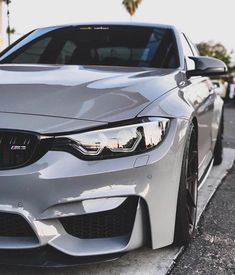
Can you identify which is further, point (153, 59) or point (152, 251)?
point (153, 59)

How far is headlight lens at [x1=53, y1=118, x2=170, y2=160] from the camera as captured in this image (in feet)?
6.64

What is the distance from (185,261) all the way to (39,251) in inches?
32.6

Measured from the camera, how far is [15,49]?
12.1 ft

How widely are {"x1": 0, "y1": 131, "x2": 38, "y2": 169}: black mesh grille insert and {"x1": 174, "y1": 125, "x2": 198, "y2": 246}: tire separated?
2.68 feet

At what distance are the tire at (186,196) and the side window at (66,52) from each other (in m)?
1.24

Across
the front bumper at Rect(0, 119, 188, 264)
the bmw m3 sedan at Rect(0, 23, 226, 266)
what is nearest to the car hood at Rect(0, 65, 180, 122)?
the bmw m3 sedan at Rect(0, 23, 226, 266)

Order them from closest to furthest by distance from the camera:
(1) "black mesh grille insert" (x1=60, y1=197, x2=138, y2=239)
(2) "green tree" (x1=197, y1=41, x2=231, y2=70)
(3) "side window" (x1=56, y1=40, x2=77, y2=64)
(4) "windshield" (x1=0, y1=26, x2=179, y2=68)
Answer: (1) "black mesh grille insert" (x1=60, y1=197, x2=138, y2=239) < (4) "windshield" (x1=0, y1=26, x2=179, y2=68) < (3) "side window" (x1=56, y1=40, x2=77, y2=64) < (2) "green tree" (x1=197, y1=41, x2=231, y2=70)

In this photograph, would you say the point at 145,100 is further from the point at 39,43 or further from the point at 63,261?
the point at 39,43

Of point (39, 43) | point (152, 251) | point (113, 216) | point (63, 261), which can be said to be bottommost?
point (152, 251)

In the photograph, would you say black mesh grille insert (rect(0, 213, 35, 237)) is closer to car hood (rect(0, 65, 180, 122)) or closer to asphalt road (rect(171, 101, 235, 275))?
car hood (rect(0, 65, 180, 122))

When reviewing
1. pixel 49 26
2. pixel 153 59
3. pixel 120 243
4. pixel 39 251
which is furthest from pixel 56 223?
pixel 49 26

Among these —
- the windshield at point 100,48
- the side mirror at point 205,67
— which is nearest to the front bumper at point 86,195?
the side mirror at point 205,67

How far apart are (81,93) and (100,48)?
1.31 m

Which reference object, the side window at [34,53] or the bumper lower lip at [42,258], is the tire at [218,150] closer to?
the side window at [34,53]
